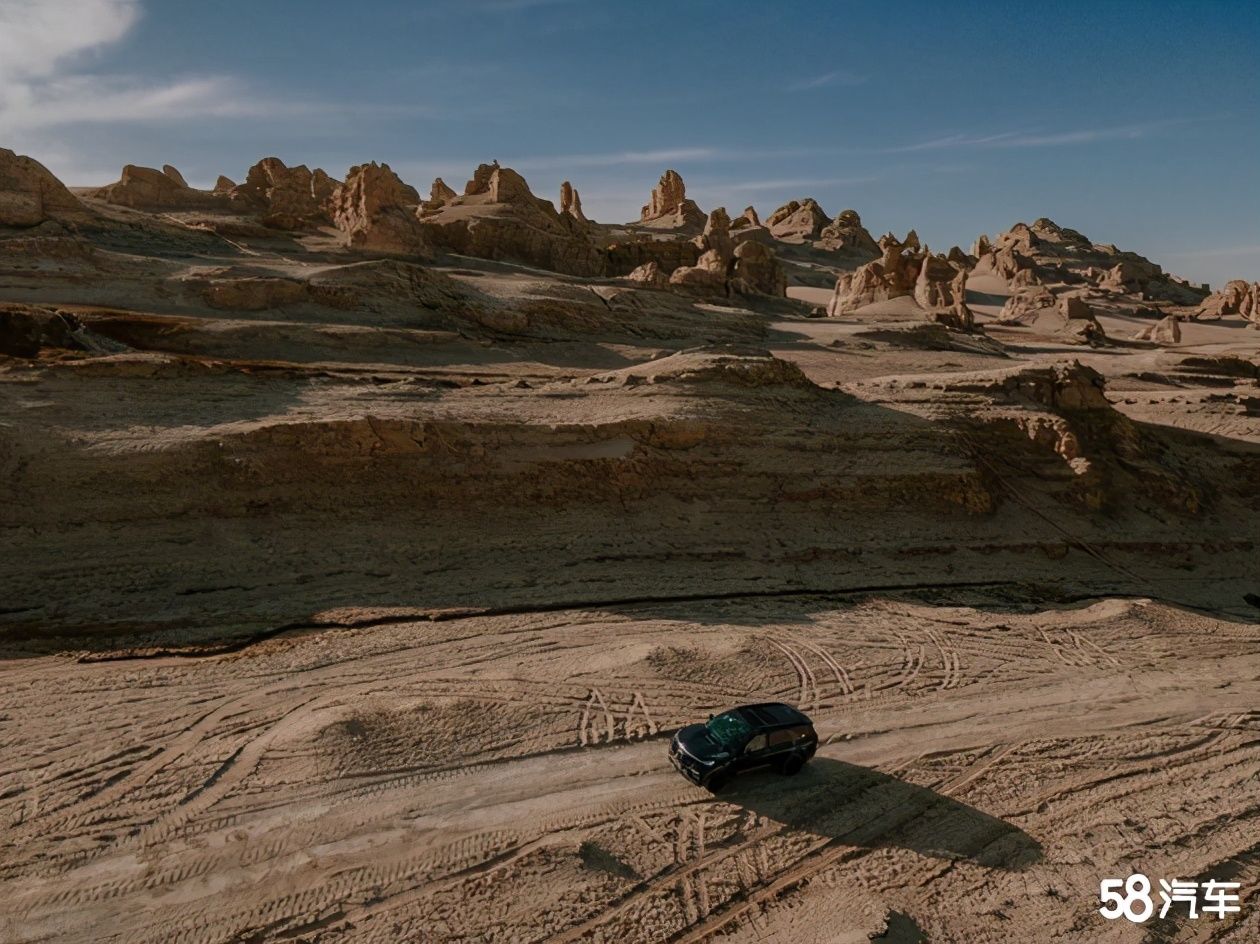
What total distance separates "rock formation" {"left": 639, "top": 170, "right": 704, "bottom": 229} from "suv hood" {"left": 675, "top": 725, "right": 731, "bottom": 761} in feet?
194

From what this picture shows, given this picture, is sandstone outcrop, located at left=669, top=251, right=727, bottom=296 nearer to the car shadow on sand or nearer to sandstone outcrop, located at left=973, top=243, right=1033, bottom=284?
the car shadow on sand

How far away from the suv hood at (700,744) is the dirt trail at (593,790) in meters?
0.38

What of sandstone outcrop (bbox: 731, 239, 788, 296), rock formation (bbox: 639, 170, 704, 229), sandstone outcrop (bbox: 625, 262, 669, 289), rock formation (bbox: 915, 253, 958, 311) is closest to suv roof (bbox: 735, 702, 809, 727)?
sandstone outcrop (bbox: 625, 262, 669, 289)

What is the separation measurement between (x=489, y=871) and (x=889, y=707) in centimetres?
523

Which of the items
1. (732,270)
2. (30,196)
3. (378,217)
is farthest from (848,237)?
(30,196)

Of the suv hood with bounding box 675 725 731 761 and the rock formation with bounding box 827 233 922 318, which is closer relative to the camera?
the suv hood with bounding box 675 725 731 761

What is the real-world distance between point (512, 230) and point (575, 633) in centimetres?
2938

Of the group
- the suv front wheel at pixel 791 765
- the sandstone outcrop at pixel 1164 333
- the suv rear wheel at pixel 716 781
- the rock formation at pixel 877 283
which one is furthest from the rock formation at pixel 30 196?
the sandstone outcrop at pixel 1164 333

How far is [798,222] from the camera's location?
75.2 m

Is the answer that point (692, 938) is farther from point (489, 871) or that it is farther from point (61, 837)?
point (61, 837)

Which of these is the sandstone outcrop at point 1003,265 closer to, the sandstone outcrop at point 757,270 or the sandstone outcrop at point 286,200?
the sandstone outcrop at point 757,270

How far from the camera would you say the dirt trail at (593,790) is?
6.44 meters

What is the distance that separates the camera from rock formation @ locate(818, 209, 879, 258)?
69375 millimetres

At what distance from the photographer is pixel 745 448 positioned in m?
14.6
